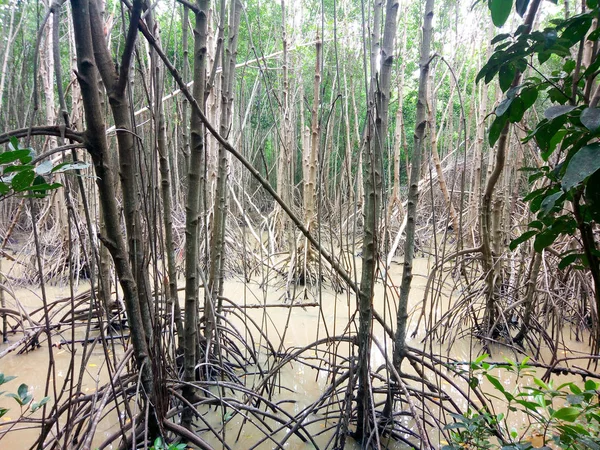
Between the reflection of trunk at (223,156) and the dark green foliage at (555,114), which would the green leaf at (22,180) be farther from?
the reflection of trunk at (223,156)

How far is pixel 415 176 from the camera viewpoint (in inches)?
55.9

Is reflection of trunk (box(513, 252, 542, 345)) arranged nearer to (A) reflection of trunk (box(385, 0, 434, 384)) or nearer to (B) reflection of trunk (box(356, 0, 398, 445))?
(A) reflection of trunk (box(385, 0, 434, 384))

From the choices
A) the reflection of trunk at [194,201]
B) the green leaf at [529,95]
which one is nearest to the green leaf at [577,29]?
the green leaf at [529,95]

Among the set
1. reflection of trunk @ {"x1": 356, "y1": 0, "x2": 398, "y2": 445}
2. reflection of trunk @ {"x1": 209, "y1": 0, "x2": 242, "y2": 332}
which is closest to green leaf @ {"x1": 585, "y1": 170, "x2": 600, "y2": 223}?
reflection of trunk @ {"x1": 356, "y1": 0, "x2": 398, "y2": 445}

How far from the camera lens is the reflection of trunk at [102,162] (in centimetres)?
83

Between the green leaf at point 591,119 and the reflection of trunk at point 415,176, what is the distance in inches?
26.0

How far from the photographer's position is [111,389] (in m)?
1.10

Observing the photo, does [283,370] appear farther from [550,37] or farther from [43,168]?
[550,37]

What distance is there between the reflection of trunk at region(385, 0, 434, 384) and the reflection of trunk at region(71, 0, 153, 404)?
93 cm

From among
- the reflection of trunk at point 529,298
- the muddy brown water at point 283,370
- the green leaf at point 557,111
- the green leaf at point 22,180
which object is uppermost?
the green leaf at point 557,111

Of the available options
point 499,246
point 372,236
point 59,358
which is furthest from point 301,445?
point 499,246

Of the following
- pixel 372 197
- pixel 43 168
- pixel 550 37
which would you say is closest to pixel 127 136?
pixel 43 168

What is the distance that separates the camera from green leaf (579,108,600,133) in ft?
2.02

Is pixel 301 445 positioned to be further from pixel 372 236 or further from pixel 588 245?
pixel 588 245
